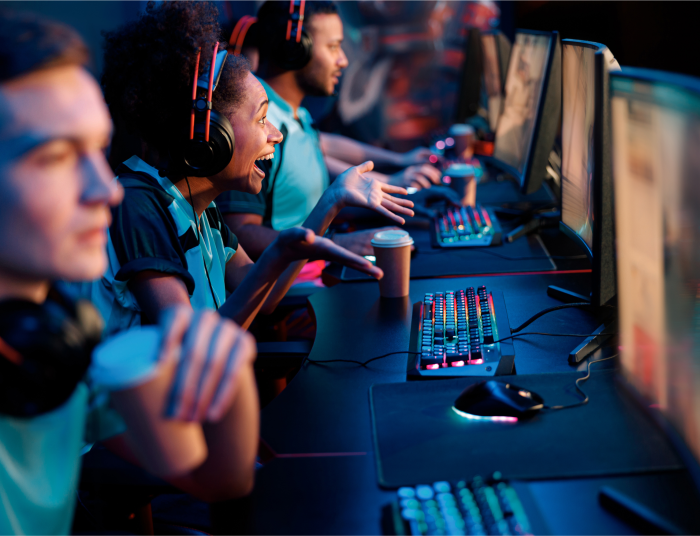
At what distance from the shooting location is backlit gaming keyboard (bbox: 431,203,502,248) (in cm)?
169

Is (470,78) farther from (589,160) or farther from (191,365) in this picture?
(191,365)

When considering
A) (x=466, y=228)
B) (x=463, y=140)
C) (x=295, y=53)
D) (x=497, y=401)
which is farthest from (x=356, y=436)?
(x=463, y=140)

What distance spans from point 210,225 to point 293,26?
0.92 metres

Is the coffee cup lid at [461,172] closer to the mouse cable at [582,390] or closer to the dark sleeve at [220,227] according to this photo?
the dark sleeve at [220,227]

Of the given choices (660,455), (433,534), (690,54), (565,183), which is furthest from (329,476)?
(690,54)

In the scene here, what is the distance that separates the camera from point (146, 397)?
0.47 meters

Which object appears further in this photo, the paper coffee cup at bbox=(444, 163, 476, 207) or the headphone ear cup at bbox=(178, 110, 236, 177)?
the paper coffee cup at bbox=(444, 163, 476, 207)

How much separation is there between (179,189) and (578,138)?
2.60 ft

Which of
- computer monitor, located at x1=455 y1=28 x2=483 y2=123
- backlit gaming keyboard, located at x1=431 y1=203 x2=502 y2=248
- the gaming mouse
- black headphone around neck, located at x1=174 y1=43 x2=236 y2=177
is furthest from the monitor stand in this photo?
computer monitor, located at x1=455 y1=28 x2=483 y2=123

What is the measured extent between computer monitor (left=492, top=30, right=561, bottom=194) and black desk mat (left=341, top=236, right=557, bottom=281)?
23 centimetres

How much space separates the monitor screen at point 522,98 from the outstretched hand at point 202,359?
1.36 meters

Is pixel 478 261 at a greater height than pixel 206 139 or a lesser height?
lesser

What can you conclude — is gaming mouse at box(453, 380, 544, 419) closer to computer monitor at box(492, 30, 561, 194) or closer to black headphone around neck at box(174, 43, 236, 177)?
black headphone around neck at box(174, 43, 236, 177)

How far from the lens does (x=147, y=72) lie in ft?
3.64
